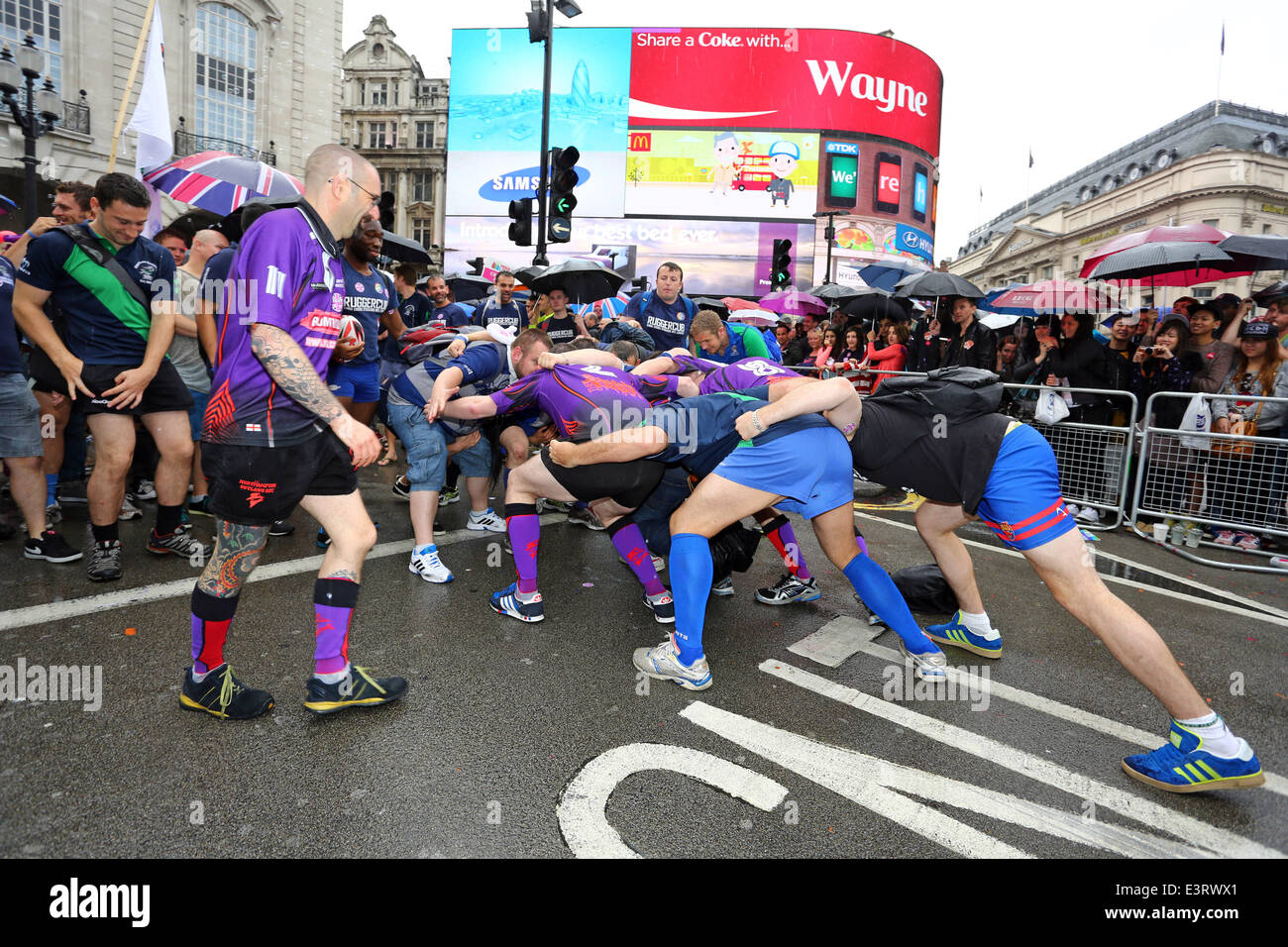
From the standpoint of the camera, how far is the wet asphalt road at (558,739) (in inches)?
86.3

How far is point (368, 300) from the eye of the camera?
4.98 meters

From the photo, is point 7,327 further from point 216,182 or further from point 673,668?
point 673,668

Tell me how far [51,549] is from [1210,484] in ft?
30.6

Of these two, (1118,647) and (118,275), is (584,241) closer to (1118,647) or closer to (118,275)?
(118,275)

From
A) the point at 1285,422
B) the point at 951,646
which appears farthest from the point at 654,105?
the point at 951,646

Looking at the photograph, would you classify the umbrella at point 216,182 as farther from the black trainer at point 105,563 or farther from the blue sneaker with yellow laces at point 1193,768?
the blue sneaker with yellow laces at point 1193,768

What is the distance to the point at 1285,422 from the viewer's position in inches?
247

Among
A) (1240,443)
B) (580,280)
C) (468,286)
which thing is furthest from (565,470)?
(468,286)

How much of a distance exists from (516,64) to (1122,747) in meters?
44.5

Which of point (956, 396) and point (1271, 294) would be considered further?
point (1271, 294)

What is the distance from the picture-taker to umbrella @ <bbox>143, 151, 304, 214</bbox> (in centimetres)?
687

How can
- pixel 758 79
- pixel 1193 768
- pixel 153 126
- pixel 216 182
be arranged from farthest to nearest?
pixel 758 79, pixel 153 126, pixel 216 182, pixel 1193 768

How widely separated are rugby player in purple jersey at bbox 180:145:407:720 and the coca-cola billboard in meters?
40.1

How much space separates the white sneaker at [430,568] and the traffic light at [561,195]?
6.08 meters
